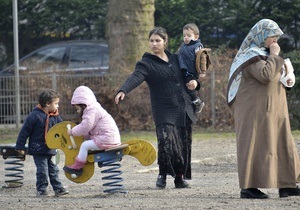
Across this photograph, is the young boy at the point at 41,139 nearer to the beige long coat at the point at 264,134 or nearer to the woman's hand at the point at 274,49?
the beige long coat at the point at 264,134

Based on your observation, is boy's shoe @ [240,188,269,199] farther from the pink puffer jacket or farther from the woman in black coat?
the pink puffer jacket

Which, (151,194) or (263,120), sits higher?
(263,120)

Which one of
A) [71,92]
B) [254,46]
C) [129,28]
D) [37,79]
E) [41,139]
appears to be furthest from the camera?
[129,28]

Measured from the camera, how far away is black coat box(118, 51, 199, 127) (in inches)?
460

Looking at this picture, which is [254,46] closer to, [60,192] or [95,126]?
[95,126]

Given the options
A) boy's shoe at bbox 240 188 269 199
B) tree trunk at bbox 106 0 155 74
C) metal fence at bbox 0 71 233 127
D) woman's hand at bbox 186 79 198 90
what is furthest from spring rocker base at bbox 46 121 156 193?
tree trunk at bbox 106 0 155 74

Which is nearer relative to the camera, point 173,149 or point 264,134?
point 264,134

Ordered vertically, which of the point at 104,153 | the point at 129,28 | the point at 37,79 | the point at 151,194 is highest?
the point at 129,28

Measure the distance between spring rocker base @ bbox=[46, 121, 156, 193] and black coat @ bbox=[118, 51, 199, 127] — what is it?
49 cm

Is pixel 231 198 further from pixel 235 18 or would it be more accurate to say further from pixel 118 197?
pixel 235 18

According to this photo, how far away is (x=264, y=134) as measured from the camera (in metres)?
10.4

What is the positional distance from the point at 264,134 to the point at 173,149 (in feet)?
5.26

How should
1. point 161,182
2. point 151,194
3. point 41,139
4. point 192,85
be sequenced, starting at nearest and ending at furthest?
1. point 151,194
2. point 41,139
3. point 192,85
4. point 161,182

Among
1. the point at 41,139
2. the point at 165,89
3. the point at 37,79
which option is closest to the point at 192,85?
the point at 165,89
